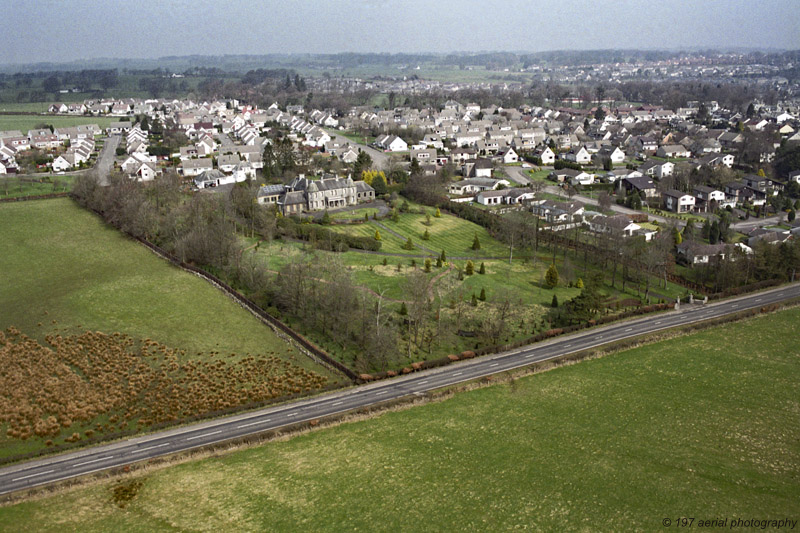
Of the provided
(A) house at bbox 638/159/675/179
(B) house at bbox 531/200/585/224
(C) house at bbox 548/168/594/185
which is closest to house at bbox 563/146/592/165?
(C) house at bbox 548/168/594/185

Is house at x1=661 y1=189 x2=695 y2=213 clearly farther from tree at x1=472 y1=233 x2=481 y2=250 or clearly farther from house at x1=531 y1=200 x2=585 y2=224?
tree at x1=472 y1=233 x2=481 y2=250

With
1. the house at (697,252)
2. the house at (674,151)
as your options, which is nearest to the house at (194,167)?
the house at (697,252)

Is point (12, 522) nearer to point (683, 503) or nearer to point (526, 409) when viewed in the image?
point (526, 409)

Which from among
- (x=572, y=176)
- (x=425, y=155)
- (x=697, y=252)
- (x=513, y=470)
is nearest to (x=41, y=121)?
(x=425, y=155)

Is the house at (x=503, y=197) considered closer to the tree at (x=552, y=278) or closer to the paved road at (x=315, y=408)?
the tree at (x=552, y=278)

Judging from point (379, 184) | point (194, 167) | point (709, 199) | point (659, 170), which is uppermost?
point (194, 167)

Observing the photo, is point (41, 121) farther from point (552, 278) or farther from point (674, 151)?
point (674, 151)

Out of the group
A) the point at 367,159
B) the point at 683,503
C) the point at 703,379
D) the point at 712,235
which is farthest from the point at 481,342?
the point at 367,159
